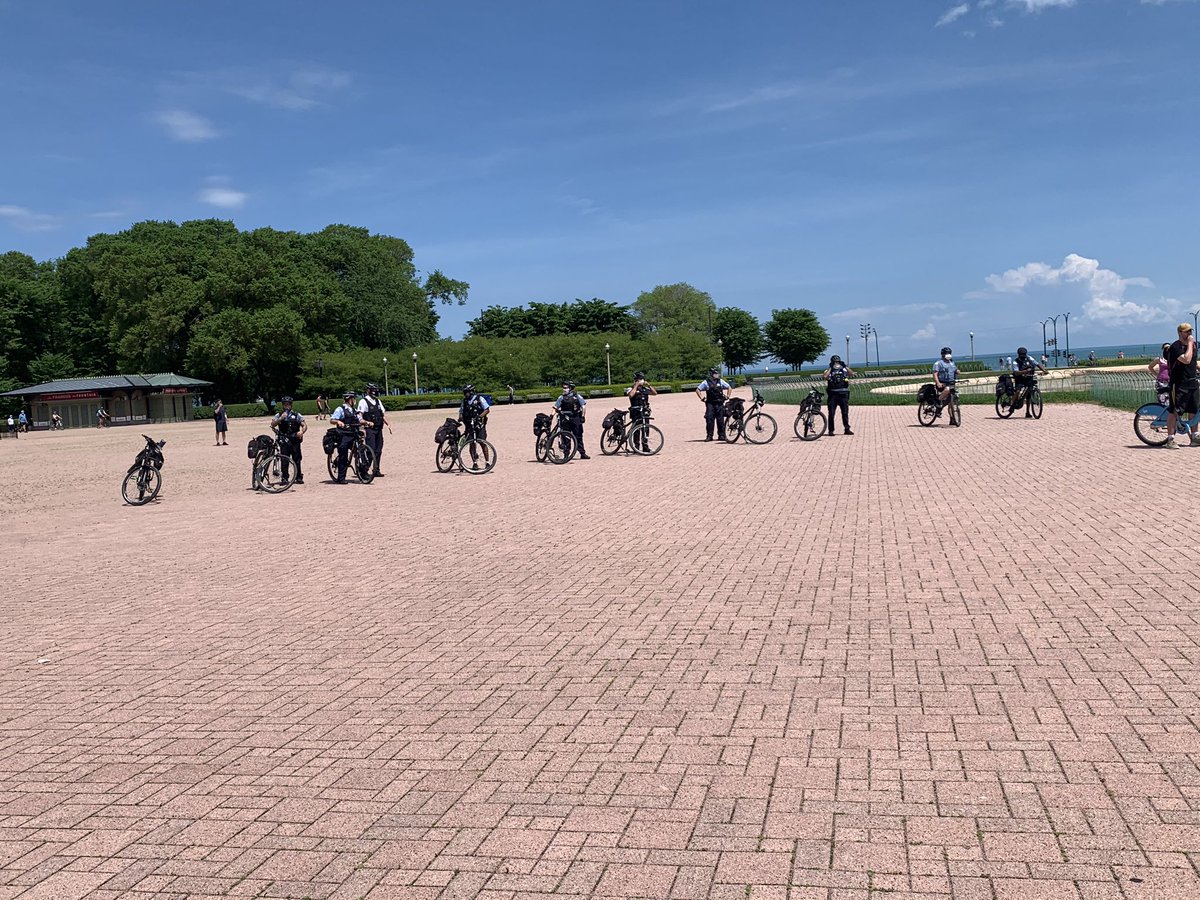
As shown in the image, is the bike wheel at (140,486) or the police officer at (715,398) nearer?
the bike wheel at (140,486)

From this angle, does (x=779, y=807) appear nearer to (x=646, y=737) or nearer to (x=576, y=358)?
(x=646, y=737)

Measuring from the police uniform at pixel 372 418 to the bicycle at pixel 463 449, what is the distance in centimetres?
107

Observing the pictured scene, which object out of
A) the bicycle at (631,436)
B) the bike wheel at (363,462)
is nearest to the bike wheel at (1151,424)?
the bicycle at (631,436)

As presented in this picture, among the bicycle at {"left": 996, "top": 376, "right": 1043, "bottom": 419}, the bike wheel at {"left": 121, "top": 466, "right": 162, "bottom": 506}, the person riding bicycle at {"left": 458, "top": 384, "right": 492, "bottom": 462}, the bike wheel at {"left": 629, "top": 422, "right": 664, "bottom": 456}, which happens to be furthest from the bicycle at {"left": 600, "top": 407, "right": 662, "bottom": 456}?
the bicycle at {"left": 996, "top": 376, "right": 1043, "bottom": 419}

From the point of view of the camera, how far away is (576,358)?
80062mm

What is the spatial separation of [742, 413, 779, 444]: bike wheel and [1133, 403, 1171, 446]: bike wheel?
758cm

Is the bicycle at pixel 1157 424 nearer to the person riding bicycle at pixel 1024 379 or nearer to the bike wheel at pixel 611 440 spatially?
the person riding bicycle at pixel 1024 379

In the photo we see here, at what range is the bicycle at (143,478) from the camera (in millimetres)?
15914

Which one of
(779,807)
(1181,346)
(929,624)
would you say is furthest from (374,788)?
(1181,346)

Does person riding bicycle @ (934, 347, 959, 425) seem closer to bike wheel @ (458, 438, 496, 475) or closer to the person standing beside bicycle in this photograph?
the person standing beside bicycle

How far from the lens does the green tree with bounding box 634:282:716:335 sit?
11138cm

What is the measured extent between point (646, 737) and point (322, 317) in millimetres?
74570

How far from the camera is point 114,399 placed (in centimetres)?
6944

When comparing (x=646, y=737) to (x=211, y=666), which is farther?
(x=211, y=666)
